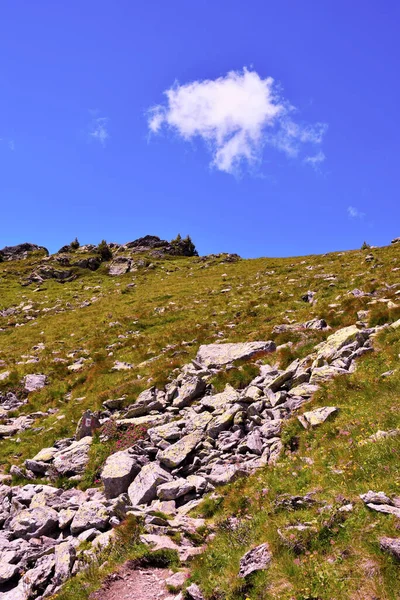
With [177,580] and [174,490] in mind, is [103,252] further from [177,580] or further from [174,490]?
[177,580]

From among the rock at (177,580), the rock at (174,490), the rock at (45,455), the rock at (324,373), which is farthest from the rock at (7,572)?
the rock at (324,373)

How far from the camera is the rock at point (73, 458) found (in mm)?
14258

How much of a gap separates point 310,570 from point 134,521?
5.11m

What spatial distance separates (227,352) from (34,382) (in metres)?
13.6

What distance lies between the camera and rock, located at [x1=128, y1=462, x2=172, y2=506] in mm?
11281

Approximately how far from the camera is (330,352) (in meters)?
15.2

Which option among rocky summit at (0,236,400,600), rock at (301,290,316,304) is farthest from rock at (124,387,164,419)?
rock at (301,290,316,304)

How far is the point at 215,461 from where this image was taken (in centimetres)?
1208

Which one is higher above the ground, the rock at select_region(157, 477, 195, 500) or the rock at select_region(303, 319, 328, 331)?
the rock at select_region(303, 319, 328, 331)

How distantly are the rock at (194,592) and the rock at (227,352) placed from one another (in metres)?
11.9

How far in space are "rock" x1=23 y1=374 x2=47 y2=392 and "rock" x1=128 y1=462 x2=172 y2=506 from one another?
14.3 metres

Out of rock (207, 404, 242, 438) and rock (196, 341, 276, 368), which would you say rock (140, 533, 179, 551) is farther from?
rock (196, 341, 276, 368)

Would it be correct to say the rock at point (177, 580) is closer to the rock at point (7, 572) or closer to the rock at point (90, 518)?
the rock at point (90, 518)

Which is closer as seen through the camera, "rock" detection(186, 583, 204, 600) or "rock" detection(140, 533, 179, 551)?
"rock" detection(186, 583, 204, 600)
